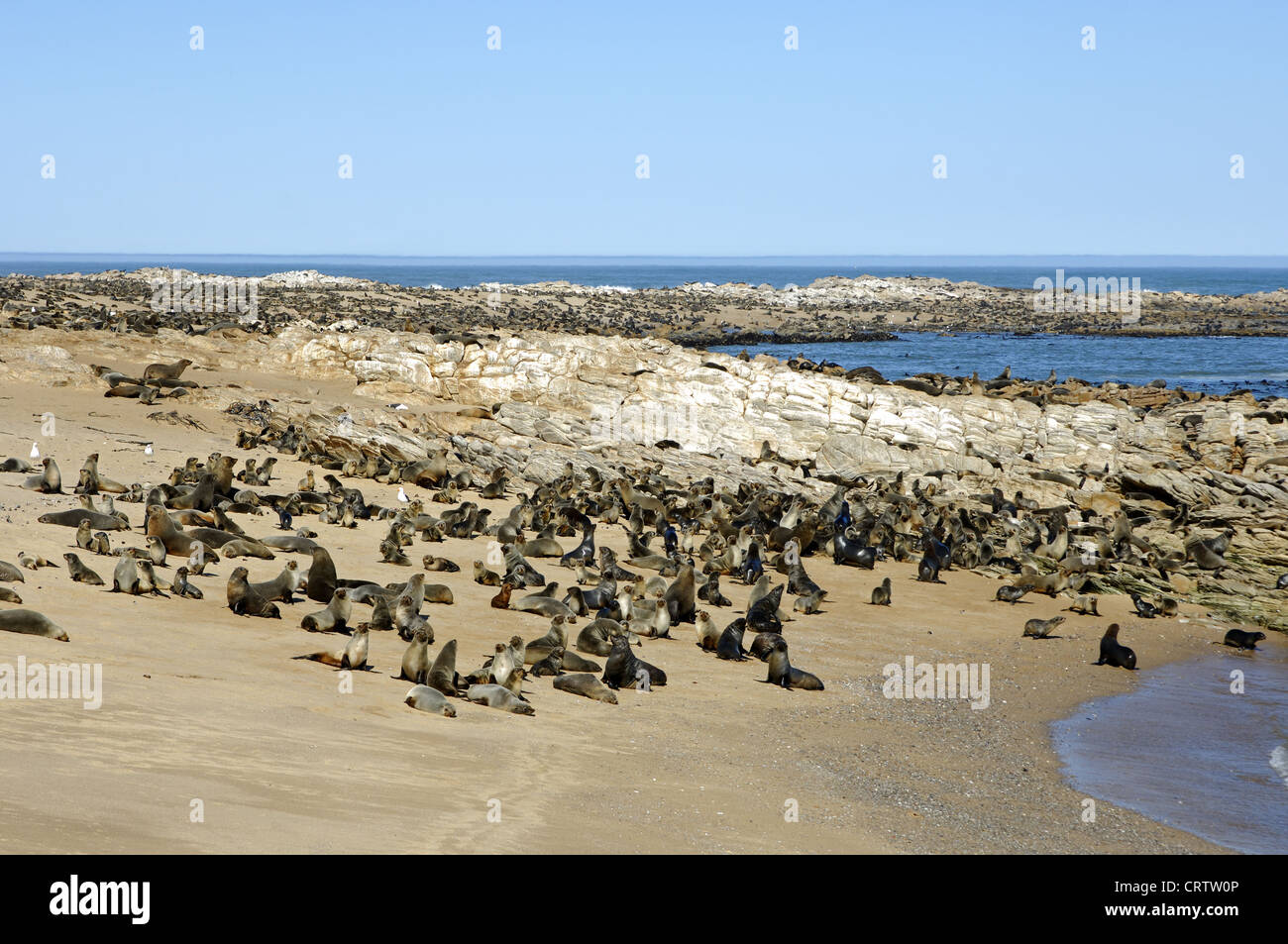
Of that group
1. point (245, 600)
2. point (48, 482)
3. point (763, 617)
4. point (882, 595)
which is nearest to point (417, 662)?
point (245, 600)

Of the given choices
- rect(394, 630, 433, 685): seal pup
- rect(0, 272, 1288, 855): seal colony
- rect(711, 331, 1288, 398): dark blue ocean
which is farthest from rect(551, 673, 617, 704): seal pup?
rect(711, 331, 1288, 398): dark blue ocean

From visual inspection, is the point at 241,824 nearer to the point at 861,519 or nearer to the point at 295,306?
the point at 861,519

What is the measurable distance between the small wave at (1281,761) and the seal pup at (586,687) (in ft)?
18.7

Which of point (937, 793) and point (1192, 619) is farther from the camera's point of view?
point (1192, 619)

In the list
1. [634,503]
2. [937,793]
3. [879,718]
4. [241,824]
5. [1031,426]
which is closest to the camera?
[241,824]

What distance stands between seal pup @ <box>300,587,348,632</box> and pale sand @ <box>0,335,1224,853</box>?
0.16 meters

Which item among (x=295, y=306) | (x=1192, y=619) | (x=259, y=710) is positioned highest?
(x=295, y=306)

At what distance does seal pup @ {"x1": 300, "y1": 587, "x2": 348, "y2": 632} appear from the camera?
10383 mm

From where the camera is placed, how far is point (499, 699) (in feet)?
29.8

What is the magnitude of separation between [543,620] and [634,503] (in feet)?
21.7

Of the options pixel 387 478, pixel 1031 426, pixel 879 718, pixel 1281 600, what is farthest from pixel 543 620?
pixel 1031 426

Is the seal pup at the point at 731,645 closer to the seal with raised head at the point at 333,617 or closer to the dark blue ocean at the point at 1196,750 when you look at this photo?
the dark blue ocean at the point at 1196,750

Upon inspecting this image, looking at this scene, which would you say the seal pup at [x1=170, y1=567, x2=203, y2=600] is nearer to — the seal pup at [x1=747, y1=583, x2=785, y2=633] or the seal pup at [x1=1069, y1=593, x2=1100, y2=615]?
the seal pup at [x1=747, y1=583, x2=785, y2=633]

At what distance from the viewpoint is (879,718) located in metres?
10.4
